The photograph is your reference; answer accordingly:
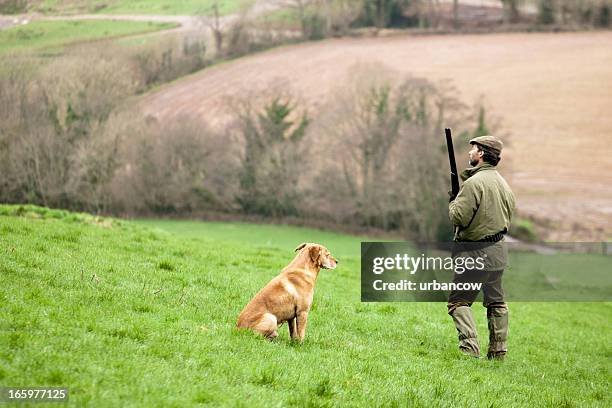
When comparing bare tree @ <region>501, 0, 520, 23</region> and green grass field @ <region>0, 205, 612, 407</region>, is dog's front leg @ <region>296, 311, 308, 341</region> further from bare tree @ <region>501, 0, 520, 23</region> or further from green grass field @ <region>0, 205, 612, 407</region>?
bare tree @ <region>501, 0, 520, 23</region>

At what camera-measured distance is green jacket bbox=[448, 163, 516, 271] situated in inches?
452

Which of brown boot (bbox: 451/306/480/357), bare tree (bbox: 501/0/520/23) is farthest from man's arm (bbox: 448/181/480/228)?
bare tree (bbox: 501/0/520/23)

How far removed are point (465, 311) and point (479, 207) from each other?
1.75m

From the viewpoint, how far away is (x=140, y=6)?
230 ft

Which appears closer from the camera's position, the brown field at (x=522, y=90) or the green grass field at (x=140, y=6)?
the green grass field at (x=140, y=6)

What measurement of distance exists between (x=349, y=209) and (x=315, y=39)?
33284mm

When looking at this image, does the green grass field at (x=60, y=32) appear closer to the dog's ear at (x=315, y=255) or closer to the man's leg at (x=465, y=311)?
the dog's ear at (x=315, y=255)

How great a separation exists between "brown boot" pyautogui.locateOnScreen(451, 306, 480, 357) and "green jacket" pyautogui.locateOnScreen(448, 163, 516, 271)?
854mm

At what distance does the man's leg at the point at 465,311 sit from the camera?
1165cm

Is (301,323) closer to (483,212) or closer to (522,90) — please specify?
(483,212)

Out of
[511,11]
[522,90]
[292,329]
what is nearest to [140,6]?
[522,90]

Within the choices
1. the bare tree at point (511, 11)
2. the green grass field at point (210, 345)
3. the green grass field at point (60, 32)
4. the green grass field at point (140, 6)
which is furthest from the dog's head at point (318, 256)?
the bare tree at point (511, 11)

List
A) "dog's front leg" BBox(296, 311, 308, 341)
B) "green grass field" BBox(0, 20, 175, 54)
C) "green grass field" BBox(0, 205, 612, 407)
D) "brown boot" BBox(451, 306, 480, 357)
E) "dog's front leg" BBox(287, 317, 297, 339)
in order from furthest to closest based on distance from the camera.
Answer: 1. "green grass field" BBox(0, 20, 175, 54)
2. "brown boot" BBox(451, 306, 480, 357)
3. "dog's front leg" BBox(287, 317, 297, 339)
4. "dog's front leg" BBox(296, 311, 308, 341)
5. "green grass field" BBox(0, 205, 612, 407)

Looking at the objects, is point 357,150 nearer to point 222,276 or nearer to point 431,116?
point 431,116
